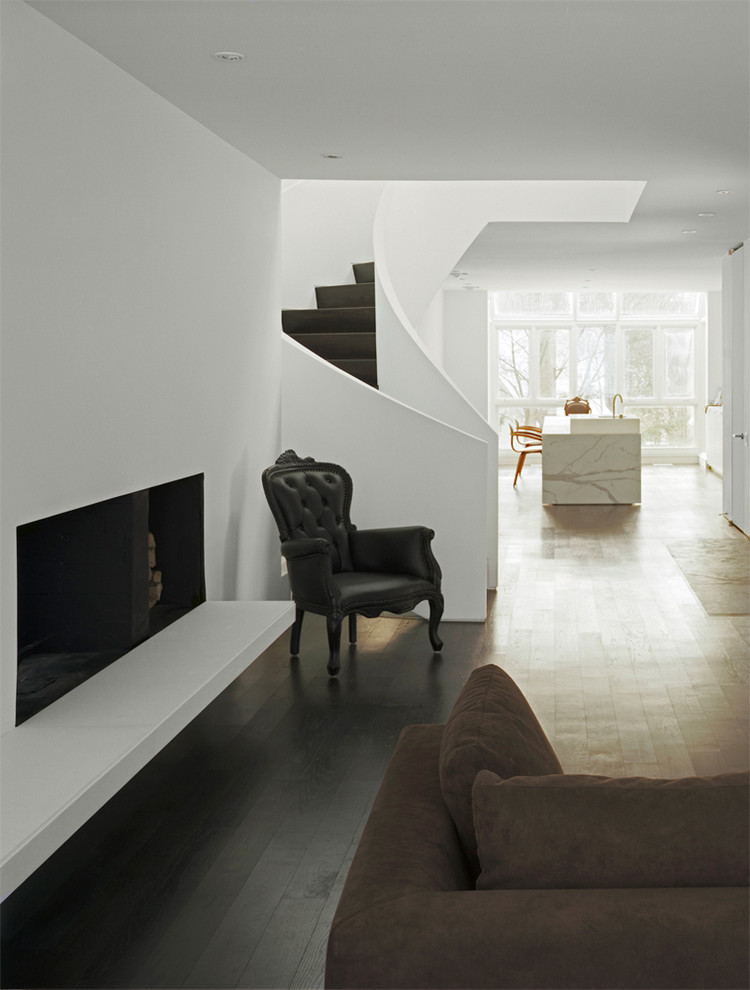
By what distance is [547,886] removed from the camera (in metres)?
1.63

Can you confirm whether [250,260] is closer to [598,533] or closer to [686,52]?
[686,52]

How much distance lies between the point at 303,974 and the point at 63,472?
173cm

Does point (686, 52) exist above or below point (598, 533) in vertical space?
above

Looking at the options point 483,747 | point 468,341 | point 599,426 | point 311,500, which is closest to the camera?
point 483,747

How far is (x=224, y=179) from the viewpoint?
5.30 m

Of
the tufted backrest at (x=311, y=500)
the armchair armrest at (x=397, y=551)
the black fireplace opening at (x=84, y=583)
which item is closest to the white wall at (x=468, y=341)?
the tufted backrest at (x=311, y=500)

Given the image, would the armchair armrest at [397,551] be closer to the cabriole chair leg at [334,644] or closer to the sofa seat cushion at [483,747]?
the cabriole chair leg at [334,644]

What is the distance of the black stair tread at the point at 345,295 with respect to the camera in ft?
29.1

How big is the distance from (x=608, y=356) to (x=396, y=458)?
36.9 feet

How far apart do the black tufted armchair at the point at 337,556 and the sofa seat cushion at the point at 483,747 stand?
3159 mm

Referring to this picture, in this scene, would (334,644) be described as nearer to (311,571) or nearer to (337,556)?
(311,571)

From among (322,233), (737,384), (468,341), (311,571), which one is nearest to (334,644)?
(311,571)

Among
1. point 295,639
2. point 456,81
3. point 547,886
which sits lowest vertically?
point 295,639

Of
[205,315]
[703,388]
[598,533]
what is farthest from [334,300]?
[703,388]
